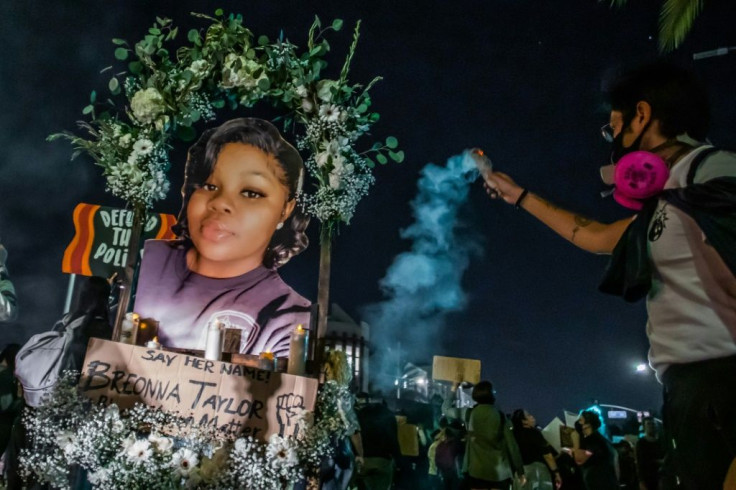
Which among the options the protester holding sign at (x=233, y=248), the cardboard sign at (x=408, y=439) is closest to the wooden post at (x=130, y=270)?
the protester holding sign at (x=233, y=248)

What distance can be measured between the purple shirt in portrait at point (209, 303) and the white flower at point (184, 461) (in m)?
1.29

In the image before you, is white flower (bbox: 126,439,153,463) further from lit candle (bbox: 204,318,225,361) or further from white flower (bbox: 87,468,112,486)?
lit candle (bbox: 204,318,225,361)

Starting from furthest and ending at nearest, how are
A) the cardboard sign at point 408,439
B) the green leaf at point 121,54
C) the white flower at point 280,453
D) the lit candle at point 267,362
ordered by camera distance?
the cardboard sign at point 408,439 → the green leaf at point 121,54 → the lit candle at point 267,362 → the white flower at point 280,453

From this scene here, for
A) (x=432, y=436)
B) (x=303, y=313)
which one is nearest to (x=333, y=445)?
(x=303, y=313)

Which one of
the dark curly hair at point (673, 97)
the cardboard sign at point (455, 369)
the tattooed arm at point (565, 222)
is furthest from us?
the cardboard sign at point (455, 369)

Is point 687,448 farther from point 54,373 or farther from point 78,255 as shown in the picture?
point 78,255

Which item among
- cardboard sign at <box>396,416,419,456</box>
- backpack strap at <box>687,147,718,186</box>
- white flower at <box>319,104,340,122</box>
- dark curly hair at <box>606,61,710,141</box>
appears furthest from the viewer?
cardboard sign at <box>396,416,419,456</box>

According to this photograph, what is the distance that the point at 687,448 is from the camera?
1.93 meters

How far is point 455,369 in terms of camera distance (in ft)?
49.4

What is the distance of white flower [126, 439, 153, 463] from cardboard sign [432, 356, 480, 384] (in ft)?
38.0

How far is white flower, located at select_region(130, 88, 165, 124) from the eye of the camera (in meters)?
5.52

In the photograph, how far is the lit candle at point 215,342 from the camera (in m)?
4.91

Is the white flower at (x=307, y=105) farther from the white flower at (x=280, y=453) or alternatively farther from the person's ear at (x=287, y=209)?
the white flower at (x=280, y=453)

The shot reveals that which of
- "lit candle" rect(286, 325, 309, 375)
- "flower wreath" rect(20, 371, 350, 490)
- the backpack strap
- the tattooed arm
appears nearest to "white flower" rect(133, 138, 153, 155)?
"flower wreath" rect(20, 371, 350, 490)
